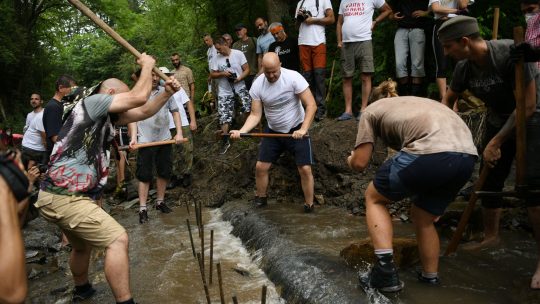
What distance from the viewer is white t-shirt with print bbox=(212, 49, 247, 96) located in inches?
358

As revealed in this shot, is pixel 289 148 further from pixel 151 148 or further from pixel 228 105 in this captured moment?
pixel 228 105

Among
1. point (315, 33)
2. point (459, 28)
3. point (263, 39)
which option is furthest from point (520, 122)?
point (263, 39)


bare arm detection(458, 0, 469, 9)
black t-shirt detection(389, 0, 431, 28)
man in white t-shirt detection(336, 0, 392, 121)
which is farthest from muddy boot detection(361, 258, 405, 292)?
black t-shirt detection(389, 0, 431, 28)

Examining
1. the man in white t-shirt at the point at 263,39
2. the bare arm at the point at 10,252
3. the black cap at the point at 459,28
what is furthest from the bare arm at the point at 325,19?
the bare arm at the point at 10,252

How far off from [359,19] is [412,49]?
0.95 metres

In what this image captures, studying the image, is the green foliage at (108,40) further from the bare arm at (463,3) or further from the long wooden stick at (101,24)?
the long wooden stick at (101,24)

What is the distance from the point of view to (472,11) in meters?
7.69

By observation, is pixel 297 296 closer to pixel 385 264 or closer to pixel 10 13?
pixel 385 264

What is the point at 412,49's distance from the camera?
671cm

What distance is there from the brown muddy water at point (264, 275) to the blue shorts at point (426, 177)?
0.72 metres

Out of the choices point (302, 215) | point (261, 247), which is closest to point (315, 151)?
point (302, 215)

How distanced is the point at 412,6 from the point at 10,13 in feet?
57.0

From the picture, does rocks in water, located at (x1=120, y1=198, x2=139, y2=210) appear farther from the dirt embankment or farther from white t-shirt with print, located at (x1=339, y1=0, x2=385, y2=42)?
white t-shirt with print, located at (x1=339, y1=0, x2=385, y2=42)

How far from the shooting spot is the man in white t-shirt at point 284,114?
577 cm
